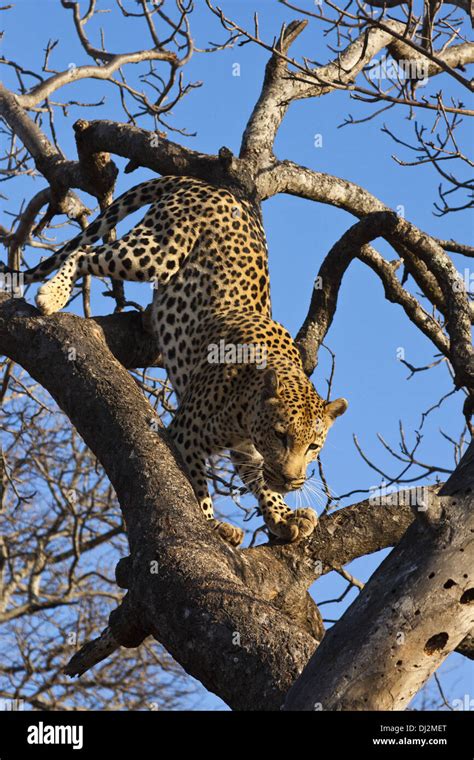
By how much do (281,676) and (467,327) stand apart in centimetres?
302

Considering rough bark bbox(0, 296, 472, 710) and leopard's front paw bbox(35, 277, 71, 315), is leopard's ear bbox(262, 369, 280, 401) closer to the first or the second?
rough bark bbox(0, 296, 472, 710)

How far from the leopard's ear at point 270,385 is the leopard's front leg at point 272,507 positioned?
1.67 ft

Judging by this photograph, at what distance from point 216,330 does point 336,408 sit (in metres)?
1.03

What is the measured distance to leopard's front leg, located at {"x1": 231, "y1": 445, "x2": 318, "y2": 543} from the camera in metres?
7.11

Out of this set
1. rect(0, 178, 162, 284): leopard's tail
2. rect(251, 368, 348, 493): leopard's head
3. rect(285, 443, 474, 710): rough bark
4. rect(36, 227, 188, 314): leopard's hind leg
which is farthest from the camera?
rect(0, 178, 162, 284): leopard's tail

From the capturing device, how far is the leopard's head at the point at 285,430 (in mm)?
7312

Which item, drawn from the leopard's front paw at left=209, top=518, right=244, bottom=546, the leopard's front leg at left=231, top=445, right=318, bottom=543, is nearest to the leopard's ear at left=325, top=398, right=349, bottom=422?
the leopard's front leg at left=231, top=445, right=318, bottom=543

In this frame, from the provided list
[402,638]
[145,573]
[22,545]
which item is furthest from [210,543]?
[22,545]

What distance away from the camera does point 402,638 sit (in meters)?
3.81

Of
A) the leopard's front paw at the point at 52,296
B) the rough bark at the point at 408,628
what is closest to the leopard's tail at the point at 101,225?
the leopard's front paw at the point at 52,296

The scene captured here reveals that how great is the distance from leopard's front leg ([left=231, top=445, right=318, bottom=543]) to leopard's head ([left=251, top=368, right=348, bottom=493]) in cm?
13

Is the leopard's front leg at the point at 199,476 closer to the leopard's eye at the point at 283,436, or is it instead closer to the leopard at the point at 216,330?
the leopard at the point at 216,330
